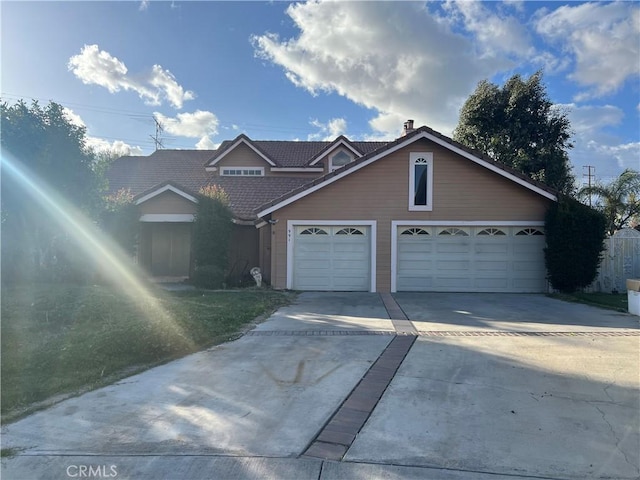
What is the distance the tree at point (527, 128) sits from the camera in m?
21.8

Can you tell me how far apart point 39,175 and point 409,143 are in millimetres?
11250

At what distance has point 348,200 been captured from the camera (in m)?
14.0

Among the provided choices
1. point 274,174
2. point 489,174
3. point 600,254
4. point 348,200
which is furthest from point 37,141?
point 600,254

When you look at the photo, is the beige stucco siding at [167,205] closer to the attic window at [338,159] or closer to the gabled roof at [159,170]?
the gabled roof at [159,170]

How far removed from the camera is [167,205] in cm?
1534

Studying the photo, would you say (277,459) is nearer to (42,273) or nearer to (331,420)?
(331,420)

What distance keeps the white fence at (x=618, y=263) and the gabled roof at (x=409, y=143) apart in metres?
2.82

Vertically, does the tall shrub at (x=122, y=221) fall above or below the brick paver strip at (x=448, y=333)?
above

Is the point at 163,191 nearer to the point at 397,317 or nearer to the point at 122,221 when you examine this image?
the point at 122,221

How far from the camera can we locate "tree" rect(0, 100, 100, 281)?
10945 mm

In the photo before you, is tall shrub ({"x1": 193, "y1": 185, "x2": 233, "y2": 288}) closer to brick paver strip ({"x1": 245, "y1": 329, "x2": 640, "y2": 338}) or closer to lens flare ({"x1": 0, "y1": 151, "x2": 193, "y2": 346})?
lens flare ({"x1": 0, "y1": 151, "x2": 193, "y2": 346})

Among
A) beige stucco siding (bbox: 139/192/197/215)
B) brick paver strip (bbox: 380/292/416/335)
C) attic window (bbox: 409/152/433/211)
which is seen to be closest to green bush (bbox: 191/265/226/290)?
beige stucco siding (bbox: 139/192/197/215)

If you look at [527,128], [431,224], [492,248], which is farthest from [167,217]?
[527,128]

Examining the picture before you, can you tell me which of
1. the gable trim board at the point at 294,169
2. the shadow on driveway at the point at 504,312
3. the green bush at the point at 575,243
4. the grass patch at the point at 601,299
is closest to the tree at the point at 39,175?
the gable trim board at the point at 294,169
